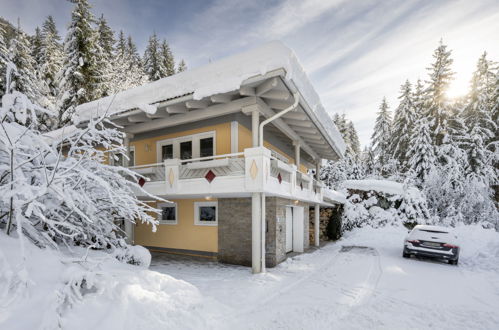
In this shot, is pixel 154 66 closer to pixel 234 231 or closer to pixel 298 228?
pixel 298 228

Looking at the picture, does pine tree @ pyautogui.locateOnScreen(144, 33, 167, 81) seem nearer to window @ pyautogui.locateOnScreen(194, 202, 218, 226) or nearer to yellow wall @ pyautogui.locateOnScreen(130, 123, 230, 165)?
yellow wall @ pyautogui.locateOnScreen(130, 123, 230, 165)

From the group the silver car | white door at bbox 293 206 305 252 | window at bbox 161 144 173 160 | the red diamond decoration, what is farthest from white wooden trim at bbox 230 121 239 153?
the silver car

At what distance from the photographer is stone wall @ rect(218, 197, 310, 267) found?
9.72m

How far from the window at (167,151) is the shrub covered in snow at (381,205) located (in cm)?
1526

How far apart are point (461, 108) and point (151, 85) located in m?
32.7

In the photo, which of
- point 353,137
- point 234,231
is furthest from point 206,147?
point 353,137

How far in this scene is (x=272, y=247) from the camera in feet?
31.6

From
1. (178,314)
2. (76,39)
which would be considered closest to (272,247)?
(178,314)

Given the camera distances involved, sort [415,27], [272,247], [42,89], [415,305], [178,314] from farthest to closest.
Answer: [42,89], [272,247], [415,27], [415,305], [178,314]

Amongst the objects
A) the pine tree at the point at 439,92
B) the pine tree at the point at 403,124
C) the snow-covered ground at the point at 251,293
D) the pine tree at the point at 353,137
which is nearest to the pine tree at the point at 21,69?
the snow-covered ground at the point at 251,293

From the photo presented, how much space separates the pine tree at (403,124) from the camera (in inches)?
1202

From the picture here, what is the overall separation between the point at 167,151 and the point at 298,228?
7940 mm

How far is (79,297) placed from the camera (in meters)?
3.02

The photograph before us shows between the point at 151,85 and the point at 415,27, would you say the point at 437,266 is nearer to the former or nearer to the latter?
the point at 415,27
